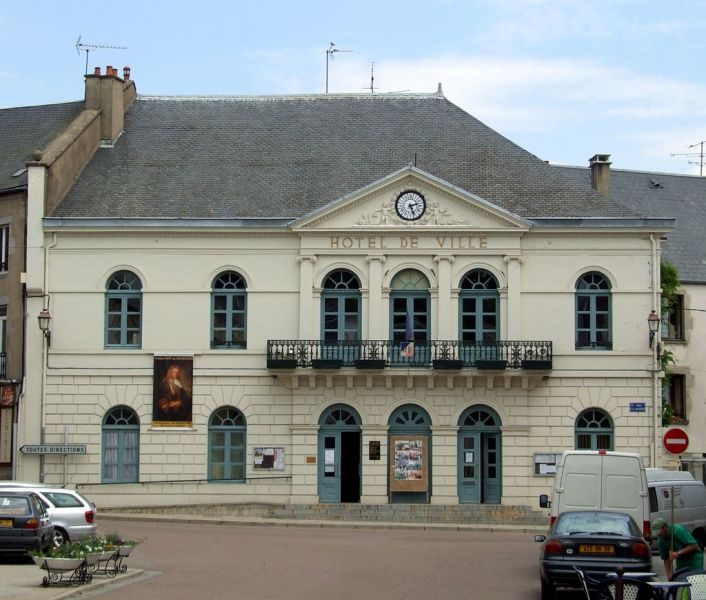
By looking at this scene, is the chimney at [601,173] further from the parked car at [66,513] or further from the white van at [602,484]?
the parked car at [66,513]

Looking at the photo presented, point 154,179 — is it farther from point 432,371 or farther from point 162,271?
point 432,371

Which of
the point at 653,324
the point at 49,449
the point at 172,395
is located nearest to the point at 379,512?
the point at 172,395

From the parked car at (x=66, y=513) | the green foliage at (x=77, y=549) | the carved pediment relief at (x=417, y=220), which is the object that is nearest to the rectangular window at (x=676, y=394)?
the carved pediment relief at (x=417, y=220)

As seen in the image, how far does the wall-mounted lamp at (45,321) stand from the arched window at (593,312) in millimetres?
15387

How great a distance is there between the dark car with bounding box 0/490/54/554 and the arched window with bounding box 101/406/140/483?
15692 mm

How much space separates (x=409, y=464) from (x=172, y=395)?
7174mm

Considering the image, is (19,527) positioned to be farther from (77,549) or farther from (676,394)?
(676,394)

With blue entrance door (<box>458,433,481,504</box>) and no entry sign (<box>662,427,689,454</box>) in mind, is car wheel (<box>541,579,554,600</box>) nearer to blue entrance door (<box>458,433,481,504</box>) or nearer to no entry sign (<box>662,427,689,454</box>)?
no entry sign (<box>662,427,689,454</box>)

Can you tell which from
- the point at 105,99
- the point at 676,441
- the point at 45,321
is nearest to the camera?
the point at 676,441

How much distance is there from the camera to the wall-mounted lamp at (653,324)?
38125 millimetres

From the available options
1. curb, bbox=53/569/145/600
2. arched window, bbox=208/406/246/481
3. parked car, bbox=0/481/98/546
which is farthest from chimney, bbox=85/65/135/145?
curb, bbox=53/569/145/600

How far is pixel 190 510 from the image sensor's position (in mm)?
38531

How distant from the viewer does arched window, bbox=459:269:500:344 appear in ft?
128

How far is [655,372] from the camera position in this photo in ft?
127
